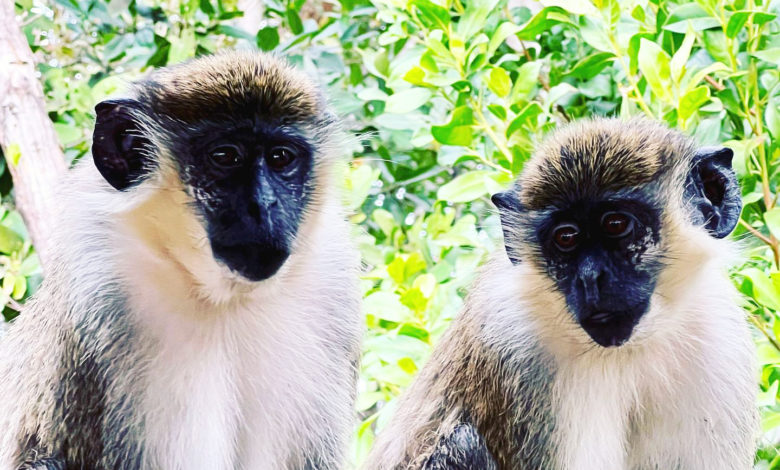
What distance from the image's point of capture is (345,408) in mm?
3188

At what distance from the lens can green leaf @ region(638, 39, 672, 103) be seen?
11.3ft

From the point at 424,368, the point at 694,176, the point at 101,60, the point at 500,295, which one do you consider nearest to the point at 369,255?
the point at 424,368

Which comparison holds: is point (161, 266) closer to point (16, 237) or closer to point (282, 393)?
point (282, 393)

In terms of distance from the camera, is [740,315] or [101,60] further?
[101,60]

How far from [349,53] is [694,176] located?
2544 millimetres

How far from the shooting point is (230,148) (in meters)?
2.78

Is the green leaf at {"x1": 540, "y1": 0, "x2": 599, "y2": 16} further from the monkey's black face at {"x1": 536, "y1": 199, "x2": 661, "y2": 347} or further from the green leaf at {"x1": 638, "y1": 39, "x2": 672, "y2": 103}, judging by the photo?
the monkey's black face at {"x1": 536, "y1": 199, "x2": 661, "y2": 347}

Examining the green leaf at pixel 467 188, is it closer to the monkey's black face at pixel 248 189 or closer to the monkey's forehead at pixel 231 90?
the monkey's forehead at pixel 231 90

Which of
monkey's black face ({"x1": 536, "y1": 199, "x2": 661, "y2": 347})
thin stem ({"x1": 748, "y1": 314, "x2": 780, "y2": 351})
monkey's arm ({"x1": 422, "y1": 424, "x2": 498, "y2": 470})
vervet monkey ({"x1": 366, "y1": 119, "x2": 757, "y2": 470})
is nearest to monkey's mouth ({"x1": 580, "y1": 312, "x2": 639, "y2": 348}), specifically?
monkey's black face ({"x1": 536, "y1": 199, "x2": 661, "y2": 347})

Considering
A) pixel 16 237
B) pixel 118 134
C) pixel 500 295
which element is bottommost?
pixel 16 237

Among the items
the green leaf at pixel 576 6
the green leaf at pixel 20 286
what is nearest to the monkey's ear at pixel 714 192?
the green leaf at pixel 576 6

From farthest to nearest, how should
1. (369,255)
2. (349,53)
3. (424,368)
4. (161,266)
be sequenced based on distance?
(349,53)
(369,255)
(424,368)
(161,266)

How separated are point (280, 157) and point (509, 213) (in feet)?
2.44

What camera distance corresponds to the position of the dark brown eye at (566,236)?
299 cm
